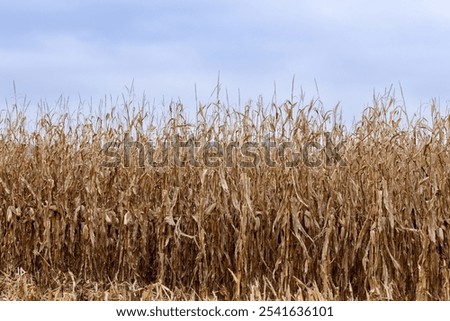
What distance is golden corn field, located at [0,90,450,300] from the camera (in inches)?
225

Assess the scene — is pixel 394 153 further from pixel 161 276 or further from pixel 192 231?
pixel 161 276

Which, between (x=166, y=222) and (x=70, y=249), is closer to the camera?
(x=166, y=222)

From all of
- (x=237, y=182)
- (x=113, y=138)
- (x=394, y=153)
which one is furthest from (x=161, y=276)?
(x=394, y=153)

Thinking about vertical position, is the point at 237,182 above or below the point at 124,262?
above

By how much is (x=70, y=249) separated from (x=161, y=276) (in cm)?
126

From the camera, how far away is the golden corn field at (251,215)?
5715mm

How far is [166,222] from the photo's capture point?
5.99m

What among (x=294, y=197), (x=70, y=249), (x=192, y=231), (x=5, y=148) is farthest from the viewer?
(x=5, y=148)

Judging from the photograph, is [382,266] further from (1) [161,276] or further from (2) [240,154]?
(1) [161,276]

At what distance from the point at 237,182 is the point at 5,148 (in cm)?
323

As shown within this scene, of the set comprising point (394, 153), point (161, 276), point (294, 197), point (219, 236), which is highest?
point (394, 153)

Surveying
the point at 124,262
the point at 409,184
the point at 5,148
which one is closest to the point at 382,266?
the point at 409,184

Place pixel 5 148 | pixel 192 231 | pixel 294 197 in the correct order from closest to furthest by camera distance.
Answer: pixel 294 197 < pixel 192 231 < pixel 5 148

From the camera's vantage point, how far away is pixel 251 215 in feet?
18.9
